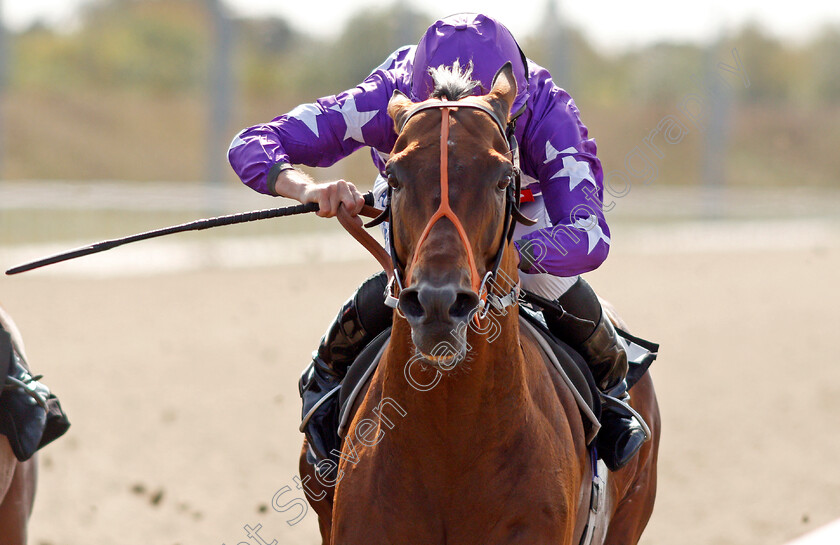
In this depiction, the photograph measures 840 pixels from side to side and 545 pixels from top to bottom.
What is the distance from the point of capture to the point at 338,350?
357 cm

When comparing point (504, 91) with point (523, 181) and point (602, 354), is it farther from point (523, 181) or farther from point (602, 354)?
point (602, 354)

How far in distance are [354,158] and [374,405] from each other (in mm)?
31074

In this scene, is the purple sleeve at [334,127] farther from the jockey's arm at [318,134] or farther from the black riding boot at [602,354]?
the black riding boot at [602,354]

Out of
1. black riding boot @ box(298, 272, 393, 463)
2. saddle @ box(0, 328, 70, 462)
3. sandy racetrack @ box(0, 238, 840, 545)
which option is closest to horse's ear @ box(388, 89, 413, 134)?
black riding boot @ box(298, 272, 393, 463)

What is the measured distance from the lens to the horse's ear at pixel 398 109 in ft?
8.69

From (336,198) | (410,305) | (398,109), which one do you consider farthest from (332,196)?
(410,305)

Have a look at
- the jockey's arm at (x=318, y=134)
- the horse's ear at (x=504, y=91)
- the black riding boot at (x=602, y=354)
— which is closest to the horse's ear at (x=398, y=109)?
the horse's ear at (x=504, y=91)

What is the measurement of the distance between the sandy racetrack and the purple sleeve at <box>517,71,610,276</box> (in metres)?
3.30

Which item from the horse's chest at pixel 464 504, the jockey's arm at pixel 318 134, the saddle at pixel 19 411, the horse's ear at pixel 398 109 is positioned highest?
the horse's ear at pixel 398 109

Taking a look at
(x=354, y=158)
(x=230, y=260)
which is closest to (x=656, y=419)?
(x=230, y=260)

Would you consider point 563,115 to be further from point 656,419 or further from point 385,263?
point 656,419

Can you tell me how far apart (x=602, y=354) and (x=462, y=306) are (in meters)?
1.35

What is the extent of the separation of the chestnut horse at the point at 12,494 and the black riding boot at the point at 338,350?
3.66 feet

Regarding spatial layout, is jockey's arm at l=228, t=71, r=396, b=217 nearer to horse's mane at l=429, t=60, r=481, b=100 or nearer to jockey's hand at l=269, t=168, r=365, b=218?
jockey's hand at l=269, t=168, r=365, b=218
